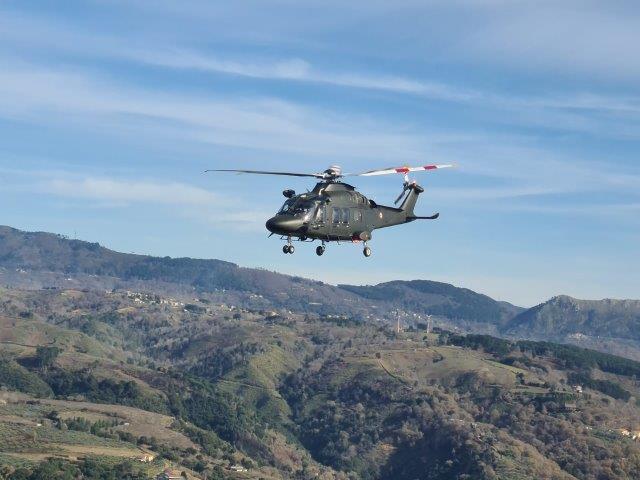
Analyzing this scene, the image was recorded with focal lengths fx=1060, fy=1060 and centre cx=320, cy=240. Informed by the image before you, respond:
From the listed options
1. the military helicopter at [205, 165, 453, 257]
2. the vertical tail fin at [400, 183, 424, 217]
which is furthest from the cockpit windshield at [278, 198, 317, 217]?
the vertical tail fin at [400, 183, 424, 217]

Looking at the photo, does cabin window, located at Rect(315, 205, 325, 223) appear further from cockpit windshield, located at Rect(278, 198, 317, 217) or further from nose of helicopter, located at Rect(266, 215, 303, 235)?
nose of helicopter, located at Rect(266, 215, 303, 235)

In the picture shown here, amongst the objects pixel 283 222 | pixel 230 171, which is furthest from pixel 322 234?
pixel 230 171

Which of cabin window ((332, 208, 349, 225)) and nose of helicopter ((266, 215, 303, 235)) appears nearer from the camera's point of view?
nose of helicopter ((266, 215, 303, 235))

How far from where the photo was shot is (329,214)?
98.5 meters

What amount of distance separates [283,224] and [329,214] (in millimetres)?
6008

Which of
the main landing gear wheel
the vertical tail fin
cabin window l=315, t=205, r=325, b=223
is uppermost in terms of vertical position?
the vertical tail fin

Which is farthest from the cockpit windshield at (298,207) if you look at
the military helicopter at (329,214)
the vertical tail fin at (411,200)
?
the vertical tail fin at (411,200)

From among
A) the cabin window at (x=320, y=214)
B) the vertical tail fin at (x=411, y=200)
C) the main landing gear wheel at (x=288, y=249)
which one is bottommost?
the main landing gear wheel at (x=288, y=249)

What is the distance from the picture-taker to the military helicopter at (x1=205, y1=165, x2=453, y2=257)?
95.2m

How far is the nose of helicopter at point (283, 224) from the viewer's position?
94062mm

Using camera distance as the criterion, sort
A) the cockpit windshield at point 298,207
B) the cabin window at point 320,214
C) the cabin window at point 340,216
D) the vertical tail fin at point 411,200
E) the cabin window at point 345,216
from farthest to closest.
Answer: the vertical tail fin at point 411,200
the cabin window at point 345,216
the cabin window at point 340,216
the cabin window at point 320,214
the cockpit windshield at point 298,207

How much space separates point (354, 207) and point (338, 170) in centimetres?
403

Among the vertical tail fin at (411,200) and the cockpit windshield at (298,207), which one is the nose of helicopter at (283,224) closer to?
the cockpit windshield at (298,207)

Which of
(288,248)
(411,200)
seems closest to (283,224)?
A: (288,248)
